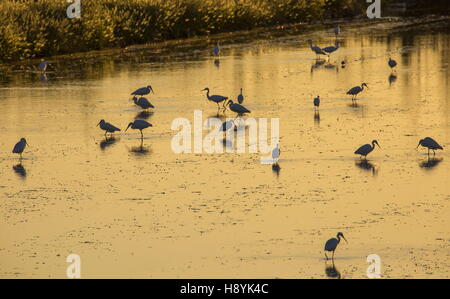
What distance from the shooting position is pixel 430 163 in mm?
17422

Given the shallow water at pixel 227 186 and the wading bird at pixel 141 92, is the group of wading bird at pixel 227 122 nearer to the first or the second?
the wading bird at pixel 141 92

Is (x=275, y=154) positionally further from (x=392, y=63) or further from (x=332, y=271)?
(x=392, y=63)

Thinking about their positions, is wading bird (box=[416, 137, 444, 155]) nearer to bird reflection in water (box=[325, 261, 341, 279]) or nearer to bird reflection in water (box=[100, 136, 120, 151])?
bird reflection in water (box=[100, 136, 120, 151])

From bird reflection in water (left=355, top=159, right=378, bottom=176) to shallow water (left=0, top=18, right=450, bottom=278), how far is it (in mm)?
30

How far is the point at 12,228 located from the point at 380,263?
15.4ft

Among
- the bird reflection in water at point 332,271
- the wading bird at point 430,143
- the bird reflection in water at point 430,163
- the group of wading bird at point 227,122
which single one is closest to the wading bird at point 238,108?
the group of wading bird at point 227,122

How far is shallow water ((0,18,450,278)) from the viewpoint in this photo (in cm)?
1276

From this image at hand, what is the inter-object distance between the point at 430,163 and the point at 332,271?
570 cm

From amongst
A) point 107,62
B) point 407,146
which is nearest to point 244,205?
point 407,146

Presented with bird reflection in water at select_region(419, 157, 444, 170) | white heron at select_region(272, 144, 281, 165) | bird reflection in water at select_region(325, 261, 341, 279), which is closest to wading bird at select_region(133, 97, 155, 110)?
white heron at select_region(272, 144, 281, 165)

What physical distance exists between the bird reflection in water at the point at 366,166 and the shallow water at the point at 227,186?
0.03 metres

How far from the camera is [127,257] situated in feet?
42.1

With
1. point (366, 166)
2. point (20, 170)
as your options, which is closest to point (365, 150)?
point (366, 166)

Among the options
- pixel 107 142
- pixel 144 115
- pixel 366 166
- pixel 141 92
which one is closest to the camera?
pixel 366 166
